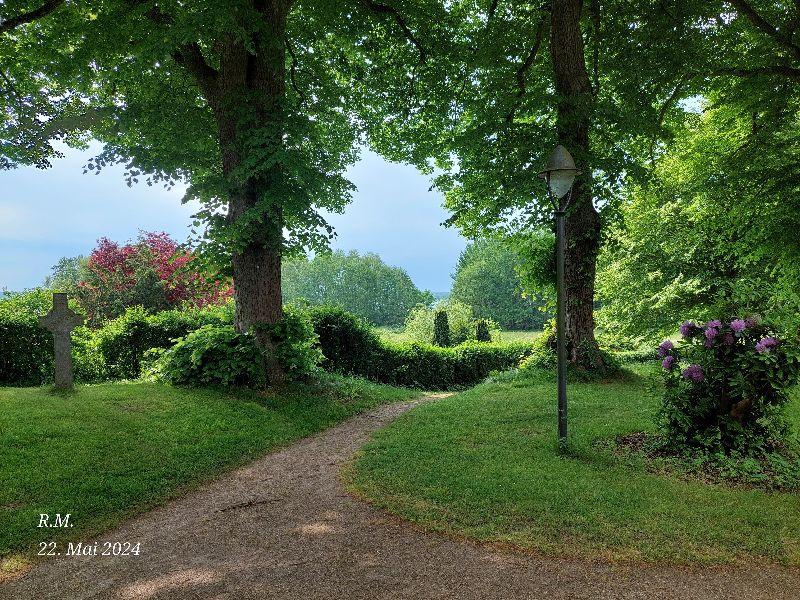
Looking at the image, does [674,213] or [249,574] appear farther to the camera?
[674,213]

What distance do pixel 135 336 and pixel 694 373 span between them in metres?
12.0

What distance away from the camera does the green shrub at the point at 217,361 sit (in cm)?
977

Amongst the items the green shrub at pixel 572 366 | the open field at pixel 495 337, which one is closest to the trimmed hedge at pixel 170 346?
the open field at pixel 495 337

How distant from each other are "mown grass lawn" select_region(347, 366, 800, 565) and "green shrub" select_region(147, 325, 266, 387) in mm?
3208

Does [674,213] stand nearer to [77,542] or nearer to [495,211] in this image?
[495,211]

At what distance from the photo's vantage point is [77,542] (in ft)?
15.3

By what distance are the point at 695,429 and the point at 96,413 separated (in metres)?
8.20

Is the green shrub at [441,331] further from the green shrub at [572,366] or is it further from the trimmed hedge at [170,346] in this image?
the green shrub at [572,366]

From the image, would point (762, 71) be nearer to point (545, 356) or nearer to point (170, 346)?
point (545, 356)

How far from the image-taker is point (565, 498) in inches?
200

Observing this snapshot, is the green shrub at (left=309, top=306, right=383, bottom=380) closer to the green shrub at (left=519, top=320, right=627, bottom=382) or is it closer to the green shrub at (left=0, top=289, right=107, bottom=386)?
the green shrub at (left=519, top=320, right=627, bottom=382)

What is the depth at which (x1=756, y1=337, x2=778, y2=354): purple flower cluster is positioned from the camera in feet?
19.4

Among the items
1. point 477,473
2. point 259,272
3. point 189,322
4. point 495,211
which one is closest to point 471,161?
point 495,211

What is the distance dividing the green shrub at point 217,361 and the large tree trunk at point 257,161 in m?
0.30
